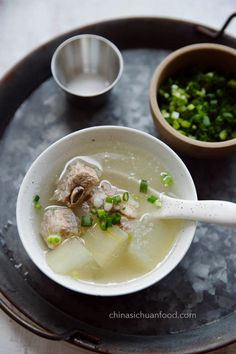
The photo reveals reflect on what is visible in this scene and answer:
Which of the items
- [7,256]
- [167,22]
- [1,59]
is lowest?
[7,256]

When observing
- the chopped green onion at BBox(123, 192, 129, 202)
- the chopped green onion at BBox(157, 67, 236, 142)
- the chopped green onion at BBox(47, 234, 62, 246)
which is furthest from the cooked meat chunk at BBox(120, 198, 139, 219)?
the chopped green onion at BBox(157, 67, 236, 142)

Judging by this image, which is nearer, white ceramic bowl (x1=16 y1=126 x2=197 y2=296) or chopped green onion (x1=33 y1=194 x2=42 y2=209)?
white ceramic bowl (x1=16 y1=126 x2=197 y2=296)

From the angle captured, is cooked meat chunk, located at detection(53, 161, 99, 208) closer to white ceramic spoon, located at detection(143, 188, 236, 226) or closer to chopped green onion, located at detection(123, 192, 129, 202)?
chopped green onion, located at detection(123, 192, 129, 202)

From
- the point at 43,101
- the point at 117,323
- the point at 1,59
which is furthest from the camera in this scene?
the point at 1,59

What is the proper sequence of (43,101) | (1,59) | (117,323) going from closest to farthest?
1. (117,323)
2. (43,101)
3. (1,59)

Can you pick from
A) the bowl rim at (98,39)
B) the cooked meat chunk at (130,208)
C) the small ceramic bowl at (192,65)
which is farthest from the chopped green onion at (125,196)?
the bowl rim at (98,39)

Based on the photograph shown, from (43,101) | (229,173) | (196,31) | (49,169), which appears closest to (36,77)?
(43,101)

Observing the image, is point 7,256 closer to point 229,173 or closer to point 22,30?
point 229,173
